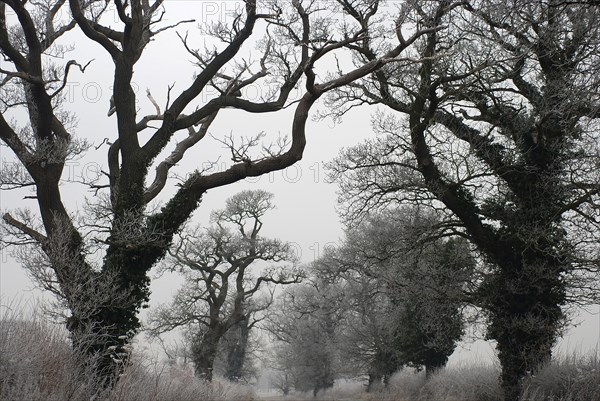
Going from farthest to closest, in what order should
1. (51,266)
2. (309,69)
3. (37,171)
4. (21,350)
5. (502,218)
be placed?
(502,218), (37,171), (51,266), (309,69), (21,350)

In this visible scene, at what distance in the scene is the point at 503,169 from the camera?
1395 cm

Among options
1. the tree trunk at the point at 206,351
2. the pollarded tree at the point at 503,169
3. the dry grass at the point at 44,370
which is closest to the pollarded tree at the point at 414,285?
the pollarded tree at the point at 503,169

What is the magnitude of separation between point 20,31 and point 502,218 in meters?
11.7

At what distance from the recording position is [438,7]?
39.7ft

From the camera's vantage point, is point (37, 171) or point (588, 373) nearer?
point (588, 373)

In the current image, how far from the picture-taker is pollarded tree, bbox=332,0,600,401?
1257 cm

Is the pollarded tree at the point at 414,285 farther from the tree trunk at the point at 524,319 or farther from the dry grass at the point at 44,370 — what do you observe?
the dry grass at the point at 44,370

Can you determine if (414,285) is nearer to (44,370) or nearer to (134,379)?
(134,379)

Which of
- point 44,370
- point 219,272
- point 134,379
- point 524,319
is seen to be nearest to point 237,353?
point 219,272

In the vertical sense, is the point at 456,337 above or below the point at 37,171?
below

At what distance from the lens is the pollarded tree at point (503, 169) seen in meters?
12.6

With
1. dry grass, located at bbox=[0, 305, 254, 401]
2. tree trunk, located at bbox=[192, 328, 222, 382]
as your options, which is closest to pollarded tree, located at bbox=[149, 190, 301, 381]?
tree trunk, located at bbox=[192, 328, 222, 382]

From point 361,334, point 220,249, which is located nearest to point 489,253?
point 361,334

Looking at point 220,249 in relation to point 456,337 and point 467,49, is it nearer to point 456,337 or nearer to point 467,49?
point 456,337
